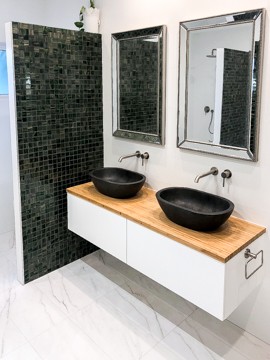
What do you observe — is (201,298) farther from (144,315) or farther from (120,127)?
(120,127)

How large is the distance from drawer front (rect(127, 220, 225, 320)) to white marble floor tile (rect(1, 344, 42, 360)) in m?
0.80

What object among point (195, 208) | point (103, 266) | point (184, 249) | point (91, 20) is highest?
point (91, 20)

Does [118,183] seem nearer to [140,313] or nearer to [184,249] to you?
[184,249]

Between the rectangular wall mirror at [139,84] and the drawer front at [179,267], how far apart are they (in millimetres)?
779

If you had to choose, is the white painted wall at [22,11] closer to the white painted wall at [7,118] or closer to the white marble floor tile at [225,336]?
the white painted wall at [7,118]

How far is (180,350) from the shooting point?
2.12m

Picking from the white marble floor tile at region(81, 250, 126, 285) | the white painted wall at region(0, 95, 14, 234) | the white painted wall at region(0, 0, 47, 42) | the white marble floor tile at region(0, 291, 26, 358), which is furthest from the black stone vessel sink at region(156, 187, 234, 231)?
the white painted wall at region(0, 0, 47, 42)

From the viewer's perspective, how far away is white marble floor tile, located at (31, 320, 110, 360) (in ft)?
6.79

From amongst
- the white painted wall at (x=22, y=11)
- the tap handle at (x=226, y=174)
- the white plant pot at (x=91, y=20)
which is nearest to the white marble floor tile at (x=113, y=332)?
the tap handle at (x=226, y=174)

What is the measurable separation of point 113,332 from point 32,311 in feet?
2.03

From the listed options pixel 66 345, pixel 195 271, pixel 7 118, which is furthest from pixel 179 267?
pixel 7 118

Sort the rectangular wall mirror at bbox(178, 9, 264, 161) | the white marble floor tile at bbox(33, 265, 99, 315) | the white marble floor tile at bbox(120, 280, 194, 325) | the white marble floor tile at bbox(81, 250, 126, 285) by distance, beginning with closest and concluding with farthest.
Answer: the rectangular wall mirror at bbox(178, 9, 264, 161) → the white marble floor tile at bbox(120, 280, 194, 325) → the white marble floor tile at bbox(33, 265, 99, 315) → the white marble floor tile at bbox(81, 250, 126, 285)

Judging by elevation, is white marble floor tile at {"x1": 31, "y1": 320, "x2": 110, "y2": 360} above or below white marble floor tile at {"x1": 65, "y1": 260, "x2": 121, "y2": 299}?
below

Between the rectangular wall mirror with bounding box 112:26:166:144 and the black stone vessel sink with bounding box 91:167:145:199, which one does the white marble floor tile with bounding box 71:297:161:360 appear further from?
the rectangular wall mirror with bounding box 112:26:166:144
